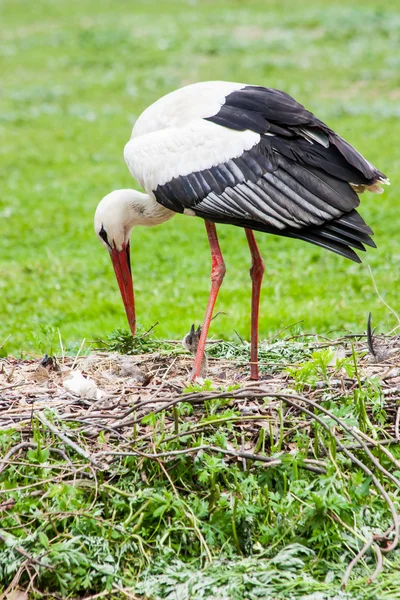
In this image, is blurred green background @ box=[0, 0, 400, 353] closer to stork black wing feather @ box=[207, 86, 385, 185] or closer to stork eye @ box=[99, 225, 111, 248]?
stork eye @ box=[99, 225, 111, 248]

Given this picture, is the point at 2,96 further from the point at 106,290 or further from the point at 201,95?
the point at 201,95

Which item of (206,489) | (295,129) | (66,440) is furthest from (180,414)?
(295,129)

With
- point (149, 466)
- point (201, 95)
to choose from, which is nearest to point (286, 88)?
point (201, 95)

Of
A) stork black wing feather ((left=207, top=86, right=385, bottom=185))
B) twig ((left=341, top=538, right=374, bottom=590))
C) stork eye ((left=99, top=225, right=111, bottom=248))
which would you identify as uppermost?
stork black wing feather ((left=207, top=86, right=385, bottom=185))

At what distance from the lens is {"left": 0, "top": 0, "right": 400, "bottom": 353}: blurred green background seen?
29.0 feet

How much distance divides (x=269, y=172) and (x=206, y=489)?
178 cm

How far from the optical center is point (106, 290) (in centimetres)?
959

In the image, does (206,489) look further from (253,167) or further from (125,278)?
(125,278)

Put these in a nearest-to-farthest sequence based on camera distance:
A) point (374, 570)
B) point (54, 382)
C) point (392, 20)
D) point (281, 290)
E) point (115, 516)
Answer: point (374, 570), point (115, 516), point (54, 382), point (281, 290), point (392, 20)

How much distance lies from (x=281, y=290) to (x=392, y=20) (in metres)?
18.7

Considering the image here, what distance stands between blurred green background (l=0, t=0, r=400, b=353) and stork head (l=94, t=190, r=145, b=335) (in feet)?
2.23

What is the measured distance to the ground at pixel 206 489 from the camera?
13.0ft

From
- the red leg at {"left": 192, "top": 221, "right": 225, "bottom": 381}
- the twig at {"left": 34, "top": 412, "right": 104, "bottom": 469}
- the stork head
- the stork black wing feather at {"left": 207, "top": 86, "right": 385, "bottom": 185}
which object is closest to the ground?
the twig at {"left": 34, "top": 412, "right": 104, "bottom": 469}

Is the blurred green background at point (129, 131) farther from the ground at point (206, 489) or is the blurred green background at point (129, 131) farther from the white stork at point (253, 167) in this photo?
the ground at point (206, 489)
